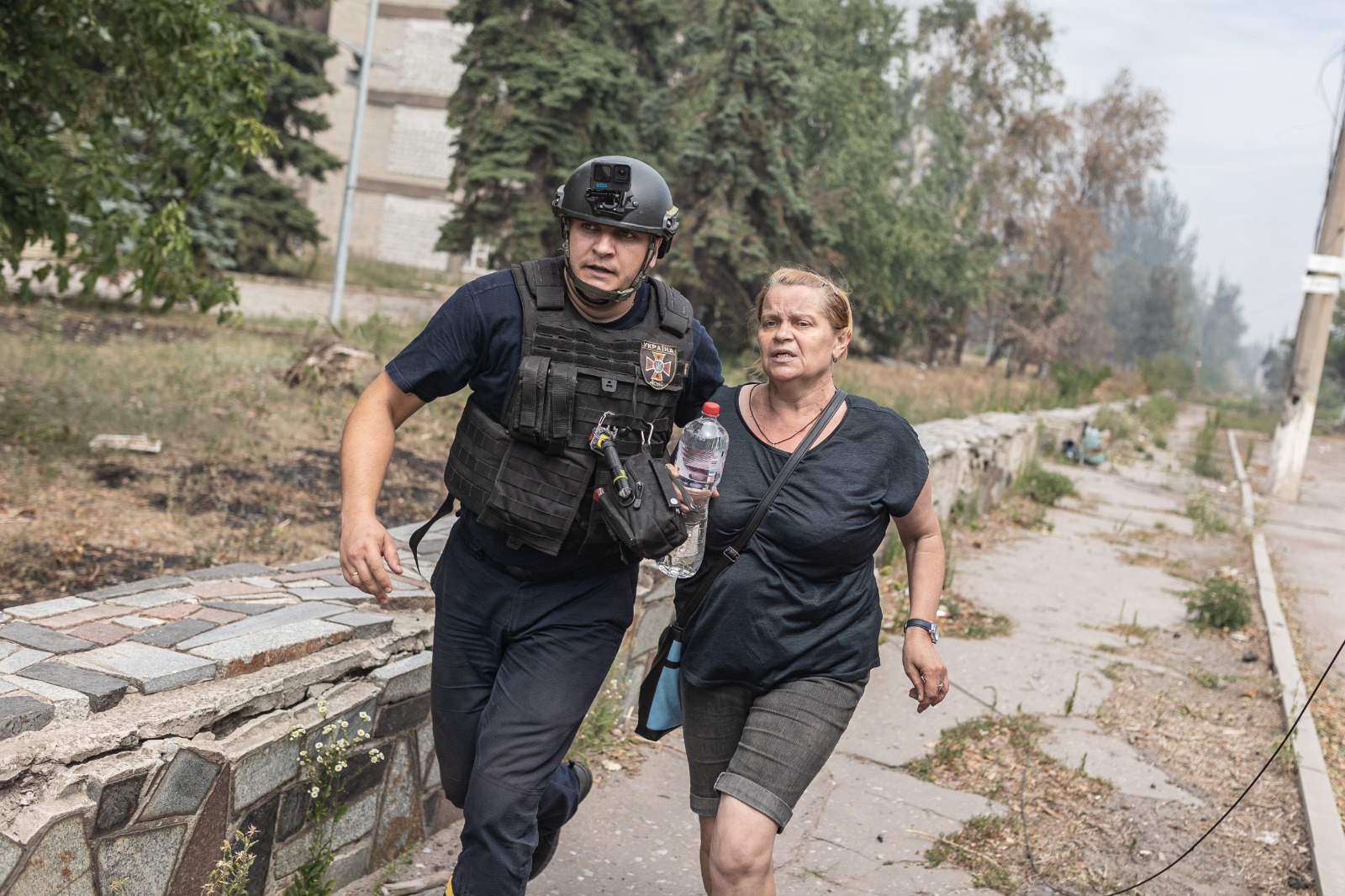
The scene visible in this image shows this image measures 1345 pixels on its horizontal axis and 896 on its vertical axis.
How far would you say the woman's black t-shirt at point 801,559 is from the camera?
119 inches

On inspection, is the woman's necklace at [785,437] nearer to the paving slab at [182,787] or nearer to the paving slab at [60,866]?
the paving slab at [182,787]

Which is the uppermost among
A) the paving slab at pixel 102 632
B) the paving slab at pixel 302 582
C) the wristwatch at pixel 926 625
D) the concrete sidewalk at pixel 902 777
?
the wristwatch at pixel 926 625

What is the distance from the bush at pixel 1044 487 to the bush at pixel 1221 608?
502 cm

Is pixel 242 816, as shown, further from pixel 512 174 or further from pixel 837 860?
pixel 512 174

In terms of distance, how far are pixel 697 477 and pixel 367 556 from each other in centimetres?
85

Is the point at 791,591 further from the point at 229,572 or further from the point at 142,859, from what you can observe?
the point at 229,572

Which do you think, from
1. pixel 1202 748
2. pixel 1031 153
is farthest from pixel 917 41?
pixel 1202 748

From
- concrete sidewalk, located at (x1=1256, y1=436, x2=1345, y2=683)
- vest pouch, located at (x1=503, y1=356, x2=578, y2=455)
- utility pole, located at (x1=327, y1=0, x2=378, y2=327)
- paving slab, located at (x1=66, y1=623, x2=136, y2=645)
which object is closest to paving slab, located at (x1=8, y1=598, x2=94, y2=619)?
paving slab, located at (x1=66, y1=623, x2=136, y2=645)

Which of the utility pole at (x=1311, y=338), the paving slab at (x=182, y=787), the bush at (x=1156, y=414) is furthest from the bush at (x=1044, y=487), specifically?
the bush at (x=1156, y=414)

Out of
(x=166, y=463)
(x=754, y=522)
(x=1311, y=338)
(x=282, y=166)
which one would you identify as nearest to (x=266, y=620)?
(x=754, y=522)

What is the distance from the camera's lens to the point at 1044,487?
14.0 m

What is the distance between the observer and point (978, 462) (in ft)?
38.9

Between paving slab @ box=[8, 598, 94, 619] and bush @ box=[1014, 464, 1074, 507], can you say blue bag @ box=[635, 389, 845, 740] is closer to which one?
paving slab @ box=[8, 598, 94, 619]

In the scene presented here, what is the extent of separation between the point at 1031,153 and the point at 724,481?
4380cm
